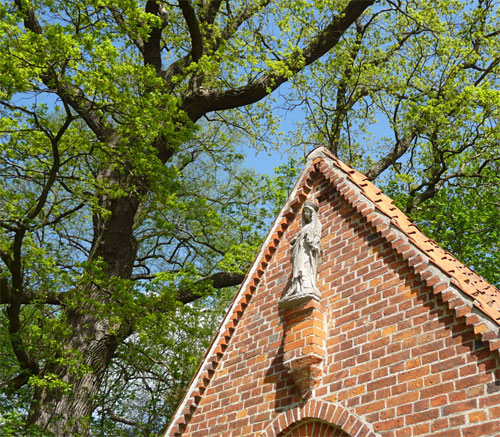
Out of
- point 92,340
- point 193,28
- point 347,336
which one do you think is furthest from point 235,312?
point 193,28

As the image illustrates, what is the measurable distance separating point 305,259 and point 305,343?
108 cm

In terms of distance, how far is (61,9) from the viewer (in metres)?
12.3

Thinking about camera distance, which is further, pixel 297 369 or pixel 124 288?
pixel 124 288

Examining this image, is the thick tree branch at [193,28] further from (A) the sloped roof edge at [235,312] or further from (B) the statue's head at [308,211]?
(B) the statue's head at [308,211]

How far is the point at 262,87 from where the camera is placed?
1541 centimetres

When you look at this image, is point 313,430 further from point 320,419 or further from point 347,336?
point 347,336

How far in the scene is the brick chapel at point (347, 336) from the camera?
468 cm

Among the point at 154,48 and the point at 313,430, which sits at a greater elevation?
the point at 154,48

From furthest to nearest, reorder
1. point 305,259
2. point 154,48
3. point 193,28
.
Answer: point 154,48 < point 193,28 < point 305,259

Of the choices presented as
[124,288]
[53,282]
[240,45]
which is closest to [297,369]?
[124,288]

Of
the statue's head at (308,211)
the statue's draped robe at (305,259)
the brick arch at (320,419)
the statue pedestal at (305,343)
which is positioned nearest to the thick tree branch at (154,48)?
the statue's head at (308,211)

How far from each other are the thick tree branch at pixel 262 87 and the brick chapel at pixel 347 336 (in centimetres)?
808

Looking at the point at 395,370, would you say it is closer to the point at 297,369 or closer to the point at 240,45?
the point at 297,369

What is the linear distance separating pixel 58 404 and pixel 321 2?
42.0 feet
